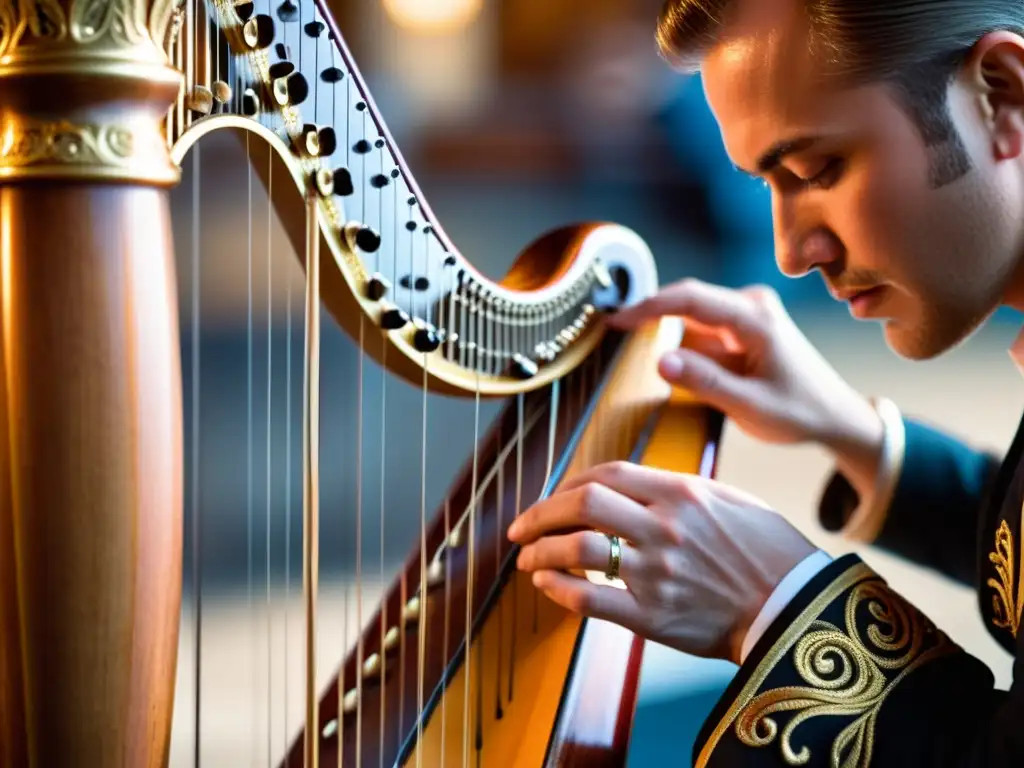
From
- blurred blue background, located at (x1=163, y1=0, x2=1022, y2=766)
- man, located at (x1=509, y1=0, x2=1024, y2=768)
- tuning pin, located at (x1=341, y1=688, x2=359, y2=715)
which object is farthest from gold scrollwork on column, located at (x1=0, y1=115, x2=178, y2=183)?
blurred blue background, located at (x1=163, y1=0, x2=1022, y2=766)

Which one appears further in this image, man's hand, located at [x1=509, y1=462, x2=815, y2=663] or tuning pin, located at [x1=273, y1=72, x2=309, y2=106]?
man's hand, located at [x1=509, y1=462, x2=815, y2=663]

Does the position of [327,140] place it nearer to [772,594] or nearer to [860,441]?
[772,594]

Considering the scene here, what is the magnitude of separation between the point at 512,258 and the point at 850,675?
110 cm

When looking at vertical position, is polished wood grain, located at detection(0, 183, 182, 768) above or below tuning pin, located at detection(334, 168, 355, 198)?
below

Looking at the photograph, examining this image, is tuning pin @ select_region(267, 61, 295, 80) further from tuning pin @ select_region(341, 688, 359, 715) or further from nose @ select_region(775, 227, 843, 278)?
tuning pin @ select_region(341, 688, 359, 715)

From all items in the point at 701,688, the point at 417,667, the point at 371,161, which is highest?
the point at 371,161

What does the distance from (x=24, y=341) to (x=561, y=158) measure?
52.0 inches

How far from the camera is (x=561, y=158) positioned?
5.67ft

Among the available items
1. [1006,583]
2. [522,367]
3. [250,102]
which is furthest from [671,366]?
[250,102]

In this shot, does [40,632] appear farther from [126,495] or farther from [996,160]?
[996,160]

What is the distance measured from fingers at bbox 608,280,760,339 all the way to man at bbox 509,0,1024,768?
0.29m

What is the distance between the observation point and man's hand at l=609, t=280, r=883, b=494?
1.13m

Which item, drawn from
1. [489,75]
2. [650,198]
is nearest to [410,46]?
[489,75]

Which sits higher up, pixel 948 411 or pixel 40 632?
pixel 40 632
